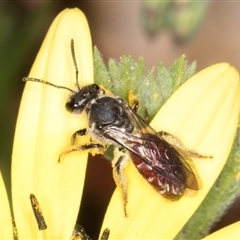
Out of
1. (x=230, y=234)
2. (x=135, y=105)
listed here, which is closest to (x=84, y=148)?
(x=135, y=105)

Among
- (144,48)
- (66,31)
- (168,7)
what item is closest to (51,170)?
(66,31)

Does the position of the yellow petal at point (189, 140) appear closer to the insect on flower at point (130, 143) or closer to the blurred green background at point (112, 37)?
the insect on flower at point (130, 143)

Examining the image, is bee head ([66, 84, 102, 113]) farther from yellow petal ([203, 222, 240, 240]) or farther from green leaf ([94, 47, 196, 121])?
yellow petal ([203, 222, 240, 240])

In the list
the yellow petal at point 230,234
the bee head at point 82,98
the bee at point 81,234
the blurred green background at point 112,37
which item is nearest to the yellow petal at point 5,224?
the bee at point 81,234

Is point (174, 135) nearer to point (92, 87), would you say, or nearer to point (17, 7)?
point (92, 87)

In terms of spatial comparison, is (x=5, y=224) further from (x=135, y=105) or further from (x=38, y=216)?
(x=135, y=105)

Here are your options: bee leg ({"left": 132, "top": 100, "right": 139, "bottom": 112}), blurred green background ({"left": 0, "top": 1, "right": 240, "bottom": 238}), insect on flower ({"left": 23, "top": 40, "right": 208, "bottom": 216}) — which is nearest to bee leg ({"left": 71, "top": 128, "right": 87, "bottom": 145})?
insect on flower ({"left": 23, "top": 40, "right": 208, "bottom": 216})
